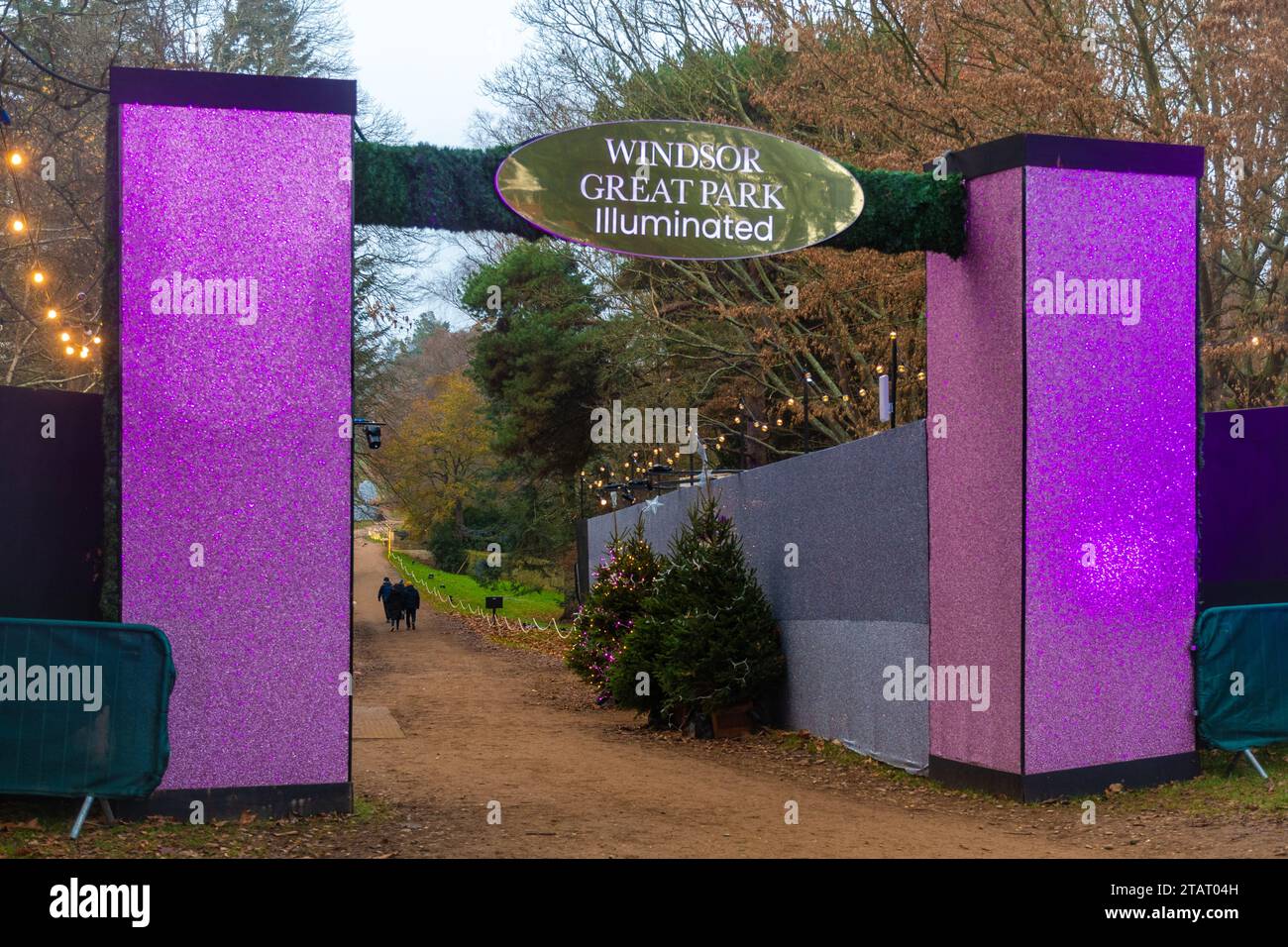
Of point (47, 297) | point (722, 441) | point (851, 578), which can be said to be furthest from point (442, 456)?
point (851, 578)

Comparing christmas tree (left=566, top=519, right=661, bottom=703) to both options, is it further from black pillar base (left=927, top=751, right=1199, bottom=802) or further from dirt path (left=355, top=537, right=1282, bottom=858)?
black pillar base (left=927, top=751, right=1199, bottom=802)

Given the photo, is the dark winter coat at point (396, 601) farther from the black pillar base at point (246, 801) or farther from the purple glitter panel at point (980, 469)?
the black pillar base at point (246, 801)

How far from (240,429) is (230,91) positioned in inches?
91.9

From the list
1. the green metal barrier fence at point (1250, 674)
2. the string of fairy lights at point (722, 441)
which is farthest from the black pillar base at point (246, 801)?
the string of fairy lights at point (722, 441)

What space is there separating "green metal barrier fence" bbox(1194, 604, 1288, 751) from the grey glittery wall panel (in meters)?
2.34

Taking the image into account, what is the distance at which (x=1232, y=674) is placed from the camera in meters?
10.1

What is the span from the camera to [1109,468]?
1016 cm

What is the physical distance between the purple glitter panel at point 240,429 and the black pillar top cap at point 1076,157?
5.01m

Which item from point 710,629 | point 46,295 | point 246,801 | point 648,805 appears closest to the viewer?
point 246,801

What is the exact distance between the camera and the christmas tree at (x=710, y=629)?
14547 millimetres

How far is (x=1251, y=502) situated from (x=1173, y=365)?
1.62m

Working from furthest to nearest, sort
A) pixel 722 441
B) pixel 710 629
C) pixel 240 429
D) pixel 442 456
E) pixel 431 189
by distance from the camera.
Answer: pixel 442 456
pixel 722 441
pixel 710 629
pixel 431 189
pixel 240 429

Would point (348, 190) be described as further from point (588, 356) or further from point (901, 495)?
point (588, 356)

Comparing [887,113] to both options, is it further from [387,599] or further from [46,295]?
[387,599]
